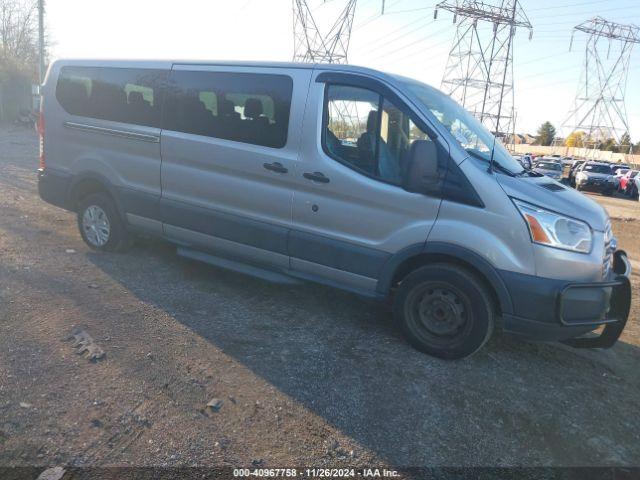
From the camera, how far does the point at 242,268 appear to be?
4.79m

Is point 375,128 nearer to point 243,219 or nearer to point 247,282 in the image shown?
point 243,219

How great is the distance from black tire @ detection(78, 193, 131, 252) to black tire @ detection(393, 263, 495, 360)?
3.40 meters

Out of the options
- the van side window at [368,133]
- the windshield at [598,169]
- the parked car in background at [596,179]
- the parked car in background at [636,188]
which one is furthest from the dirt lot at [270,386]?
the windshield at [598,169]

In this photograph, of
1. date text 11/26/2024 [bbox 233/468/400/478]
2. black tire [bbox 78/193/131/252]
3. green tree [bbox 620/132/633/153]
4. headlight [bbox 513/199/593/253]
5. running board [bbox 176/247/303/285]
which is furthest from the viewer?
green tree [bbox 620/132/633/153]

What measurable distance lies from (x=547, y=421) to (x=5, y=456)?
317cm

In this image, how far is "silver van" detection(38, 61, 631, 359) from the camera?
3584mm

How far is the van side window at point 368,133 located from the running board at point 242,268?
1.20 meters

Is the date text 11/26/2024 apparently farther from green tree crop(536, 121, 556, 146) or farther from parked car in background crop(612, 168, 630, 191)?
green tree crop(536, 121, 556, 146)

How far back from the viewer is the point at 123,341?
12.5 ft

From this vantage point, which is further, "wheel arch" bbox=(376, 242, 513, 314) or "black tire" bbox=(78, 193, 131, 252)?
"black tire" bbox=(78, 193, 131, 252)

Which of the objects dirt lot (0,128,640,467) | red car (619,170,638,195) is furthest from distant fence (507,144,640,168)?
dirt lot (0,128,640,467)

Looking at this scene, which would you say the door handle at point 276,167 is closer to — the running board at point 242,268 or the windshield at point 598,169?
the running board at point 242,268

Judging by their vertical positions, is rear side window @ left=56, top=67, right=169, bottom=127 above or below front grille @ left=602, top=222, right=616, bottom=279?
above

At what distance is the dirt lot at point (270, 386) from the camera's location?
9.18 feet
